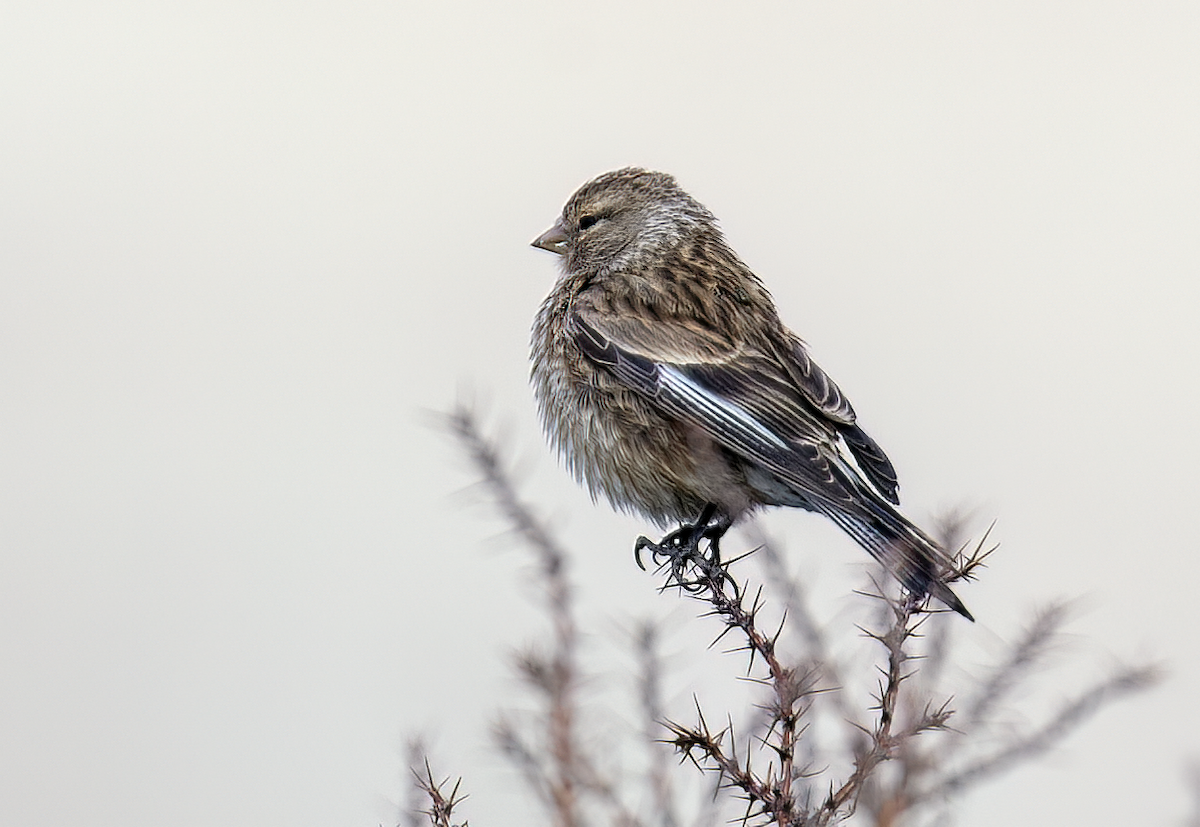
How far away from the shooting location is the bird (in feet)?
15.4

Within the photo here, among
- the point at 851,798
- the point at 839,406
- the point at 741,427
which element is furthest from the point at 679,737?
the point at 839,406

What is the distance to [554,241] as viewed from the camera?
20.2ft

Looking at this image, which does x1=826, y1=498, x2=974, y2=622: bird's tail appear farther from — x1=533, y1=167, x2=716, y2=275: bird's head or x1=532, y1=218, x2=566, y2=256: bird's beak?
x1=532, y1=218, x2=566, y2=256: bird's beak

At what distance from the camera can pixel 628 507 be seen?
5141 millimetres

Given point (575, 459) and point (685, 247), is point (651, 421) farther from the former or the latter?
point (685, 247)

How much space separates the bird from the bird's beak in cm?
42

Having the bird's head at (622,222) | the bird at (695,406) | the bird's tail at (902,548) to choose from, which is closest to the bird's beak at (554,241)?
the bird's head at (622,222)

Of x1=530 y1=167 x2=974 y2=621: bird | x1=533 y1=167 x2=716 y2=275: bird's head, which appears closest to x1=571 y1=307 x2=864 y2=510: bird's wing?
x1=530 y1=167 x2=974 y2=621: bird

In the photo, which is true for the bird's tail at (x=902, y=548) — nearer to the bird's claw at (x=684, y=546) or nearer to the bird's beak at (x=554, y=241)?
the bird's claw at (x=684, y=546)

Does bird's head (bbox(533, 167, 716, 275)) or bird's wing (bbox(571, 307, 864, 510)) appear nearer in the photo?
bird's wing (bbox(571, 307, 864, 510))

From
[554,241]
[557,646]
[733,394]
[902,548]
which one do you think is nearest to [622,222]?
[554,241]

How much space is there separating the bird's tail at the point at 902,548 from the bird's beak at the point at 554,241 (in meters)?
2.05

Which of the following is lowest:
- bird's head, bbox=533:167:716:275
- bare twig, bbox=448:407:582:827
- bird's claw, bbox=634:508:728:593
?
bare twig, bbox=448:407:582:827

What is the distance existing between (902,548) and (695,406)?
4.08ft
